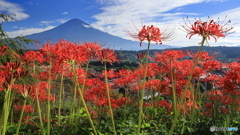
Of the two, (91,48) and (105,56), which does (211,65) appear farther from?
(105,56)

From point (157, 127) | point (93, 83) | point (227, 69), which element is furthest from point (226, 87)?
point (93, 83)

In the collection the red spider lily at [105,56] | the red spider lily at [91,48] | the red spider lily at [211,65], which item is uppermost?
the red spider lily at [91,48]

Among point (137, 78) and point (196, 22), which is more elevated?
point (196, 22)

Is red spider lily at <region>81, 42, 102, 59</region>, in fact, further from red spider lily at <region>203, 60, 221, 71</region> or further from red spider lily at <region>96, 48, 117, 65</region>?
red spider lily at <region>203, 60, 221, 71</region>

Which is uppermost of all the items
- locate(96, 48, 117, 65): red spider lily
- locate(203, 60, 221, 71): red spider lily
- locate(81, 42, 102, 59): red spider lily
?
locate(81, 42, 102, 59): red spider lily

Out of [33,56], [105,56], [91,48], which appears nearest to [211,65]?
[91,48]

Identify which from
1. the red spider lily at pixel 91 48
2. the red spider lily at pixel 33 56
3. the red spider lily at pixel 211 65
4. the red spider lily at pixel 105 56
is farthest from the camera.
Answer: the red spider lily at pixel 211 65

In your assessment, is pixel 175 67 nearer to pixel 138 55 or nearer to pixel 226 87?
pixel 138 55

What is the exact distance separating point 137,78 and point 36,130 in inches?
92.2

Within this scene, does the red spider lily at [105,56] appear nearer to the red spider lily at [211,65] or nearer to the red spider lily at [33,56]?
the red spider lily at [33,56]

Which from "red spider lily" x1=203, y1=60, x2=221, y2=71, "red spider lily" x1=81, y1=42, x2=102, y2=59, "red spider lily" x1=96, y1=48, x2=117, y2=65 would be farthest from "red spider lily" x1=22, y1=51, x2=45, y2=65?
"red spider lily" x1=203, y1=60, x2=221, y2=71

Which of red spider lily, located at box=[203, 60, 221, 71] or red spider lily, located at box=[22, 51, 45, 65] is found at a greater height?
red spider lily, located at box=[22, 51, 45, 65]

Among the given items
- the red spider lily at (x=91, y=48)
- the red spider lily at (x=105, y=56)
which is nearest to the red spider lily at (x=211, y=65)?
the red spider lily at (x=91, y=48)

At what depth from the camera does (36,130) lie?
3998mm
